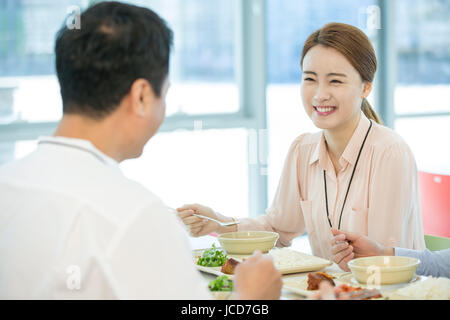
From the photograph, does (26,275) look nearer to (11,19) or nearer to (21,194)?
(21,194)

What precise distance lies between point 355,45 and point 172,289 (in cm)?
157

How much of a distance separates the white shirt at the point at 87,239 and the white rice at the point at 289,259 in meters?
0.73

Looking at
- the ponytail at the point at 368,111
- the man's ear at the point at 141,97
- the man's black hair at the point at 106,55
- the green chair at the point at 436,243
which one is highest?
the man's black hair at the point at 106,55

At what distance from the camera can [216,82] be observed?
4871 millimetres

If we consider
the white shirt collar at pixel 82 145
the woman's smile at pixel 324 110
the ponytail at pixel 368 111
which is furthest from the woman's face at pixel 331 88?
the white shirt collar at pixel 82 145

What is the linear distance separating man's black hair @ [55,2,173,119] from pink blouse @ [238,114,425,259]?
4.34ft

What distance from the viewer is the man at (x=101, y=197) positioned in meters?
1.03

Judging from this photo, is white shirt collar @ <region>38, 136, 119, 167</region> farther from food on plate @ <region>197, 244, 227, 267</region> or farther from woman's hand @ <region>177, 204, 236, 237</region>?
woman's hand @ <region>177, 204, 236, 237</region>

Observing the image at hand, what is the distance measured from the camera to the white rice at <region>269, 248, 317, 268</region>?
1803 mm

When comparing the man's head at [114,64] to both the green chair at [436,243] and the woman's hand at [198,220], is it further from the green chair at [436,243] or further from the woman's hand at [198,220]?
the green chair at [436,243]

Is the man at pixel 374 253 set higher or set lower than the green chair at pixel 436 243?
higher

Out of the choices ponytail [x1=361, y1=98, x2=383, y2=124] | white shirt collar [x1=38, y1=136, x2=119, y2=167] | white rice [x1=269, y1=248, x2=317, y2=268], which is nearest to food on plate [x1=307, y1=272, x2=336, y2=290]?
white rice [x1=269, y1=248, x2=317, y2=268]

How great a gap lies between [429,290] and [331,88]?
3.56 ft
